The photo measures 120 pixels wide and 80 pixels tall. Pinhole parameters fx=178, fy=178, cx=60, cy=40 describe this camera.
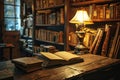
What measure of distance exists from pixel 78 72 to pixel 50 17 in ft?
6.85

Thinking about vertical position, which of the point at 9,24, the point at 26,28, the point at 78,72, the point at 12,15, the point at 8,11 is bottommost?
the point at 78,72

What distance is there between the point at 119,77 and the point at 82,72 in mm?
893

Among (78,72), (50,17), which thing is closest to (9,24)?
(50,17)

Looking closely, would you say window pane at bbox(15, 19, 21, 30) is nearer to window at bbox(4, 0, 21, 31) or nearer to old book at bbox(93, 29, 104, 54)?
window at bbox(4, 0, 21, 31)

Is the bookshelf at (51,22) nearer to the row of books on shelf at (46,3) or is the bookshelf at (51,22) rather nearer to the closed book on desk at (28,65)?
the row of books on shelf at (46,3)

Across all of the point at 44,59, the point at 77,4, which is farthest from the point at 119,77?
the point at 77,4

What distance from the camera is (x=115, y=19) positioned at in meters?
2.34

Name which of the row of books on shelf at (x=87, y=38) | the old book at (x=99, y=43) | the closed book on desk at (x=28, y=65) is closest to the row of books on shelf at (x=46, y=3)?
the row of books on shelf at (x=87, y=38)

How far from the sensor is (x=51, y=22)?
3.53m

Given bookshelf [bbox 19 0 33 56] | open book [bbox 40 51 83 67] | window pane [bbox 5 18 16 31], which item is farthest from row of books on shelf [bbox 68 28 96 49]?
window pane [bbox 5 18 16 31]

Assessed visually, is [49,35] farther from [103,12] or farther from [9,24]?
[9,24]

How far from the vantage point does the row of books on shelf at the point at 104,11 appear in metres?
2.36

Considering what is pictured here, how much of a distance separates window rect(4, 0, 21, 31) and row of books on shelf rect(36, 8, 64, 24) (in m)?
1.47

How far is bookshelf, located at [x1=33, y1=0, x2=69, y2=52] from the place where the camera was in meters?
3.14
